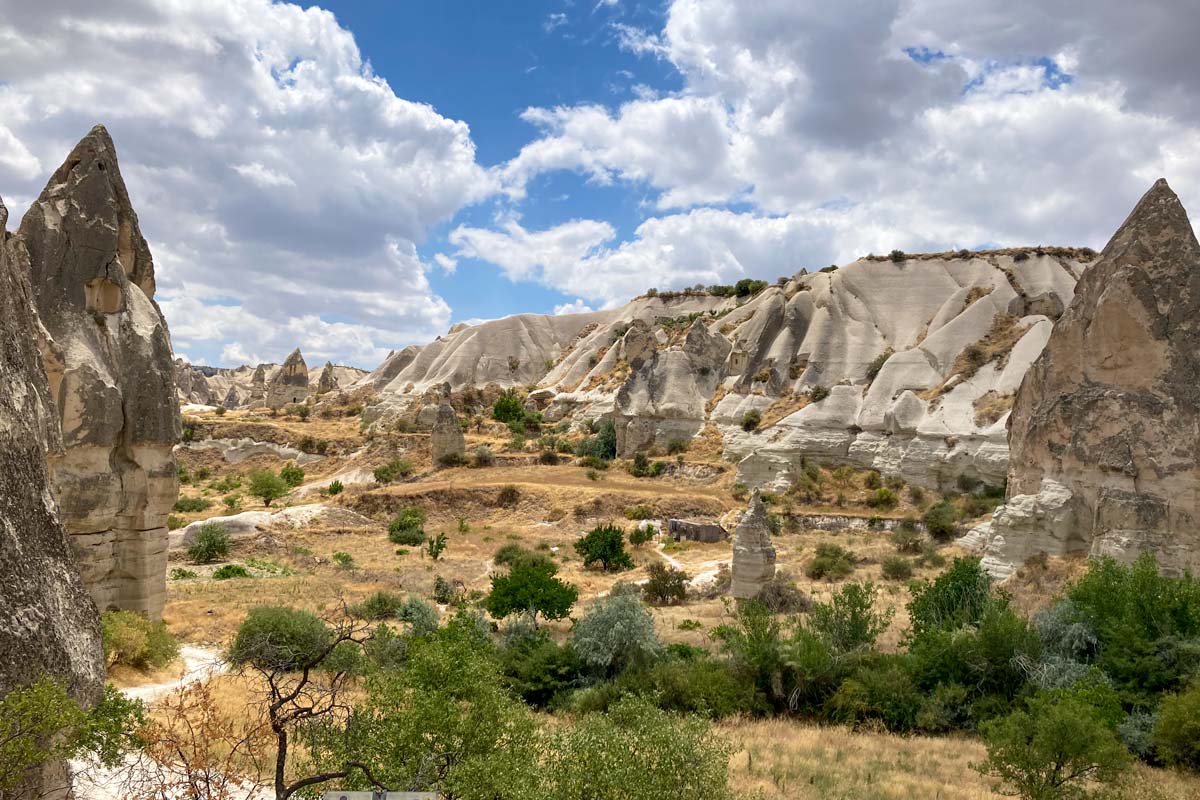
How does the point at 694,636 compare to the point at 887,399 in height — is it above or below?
below

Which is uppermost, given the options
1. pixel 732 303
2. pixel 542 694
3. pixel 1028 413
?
pixel 732 303

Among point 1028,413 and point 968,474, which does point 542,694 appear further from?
point 968,474

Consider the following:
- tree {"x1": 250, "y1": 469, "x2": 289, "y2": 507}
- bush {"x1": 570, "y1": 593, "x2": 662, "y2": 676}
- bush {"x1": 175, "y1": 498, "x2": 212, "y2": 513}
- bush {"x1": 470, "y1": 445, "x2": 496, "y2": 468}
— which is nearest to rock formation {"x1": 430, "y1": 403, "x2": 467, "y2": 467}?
bush {"x1": 470, "y1": 445, "x2": 496, "y2": 468}

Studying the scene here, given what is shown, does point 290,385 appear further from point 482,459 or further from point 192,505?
point 192,505

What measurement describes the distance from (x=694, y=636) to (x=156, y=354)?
11069 mm

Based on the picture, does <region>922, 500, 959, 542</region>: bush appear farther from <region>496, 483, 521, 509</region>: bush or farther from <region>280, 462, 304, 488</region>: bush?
<region>280, 462, 304, 488</region>: bush

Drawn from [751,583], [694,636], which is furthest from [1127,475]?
[694,636]

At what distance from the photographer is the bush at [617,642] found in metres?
12.7

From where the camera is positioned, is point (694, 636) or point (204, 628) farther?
point (694, 636)

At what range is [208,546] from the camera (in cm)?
2241

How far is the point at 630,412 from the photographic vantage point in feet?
143

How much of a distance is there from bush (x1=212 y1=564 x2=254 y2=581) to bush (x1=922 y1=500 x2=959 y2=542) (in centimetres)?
2227

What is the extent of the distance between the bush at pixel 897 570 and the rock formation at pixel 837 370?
10449 millimetres

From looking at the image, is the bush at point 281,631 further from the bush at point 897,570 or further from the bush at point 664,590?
the bush at point 897,570
